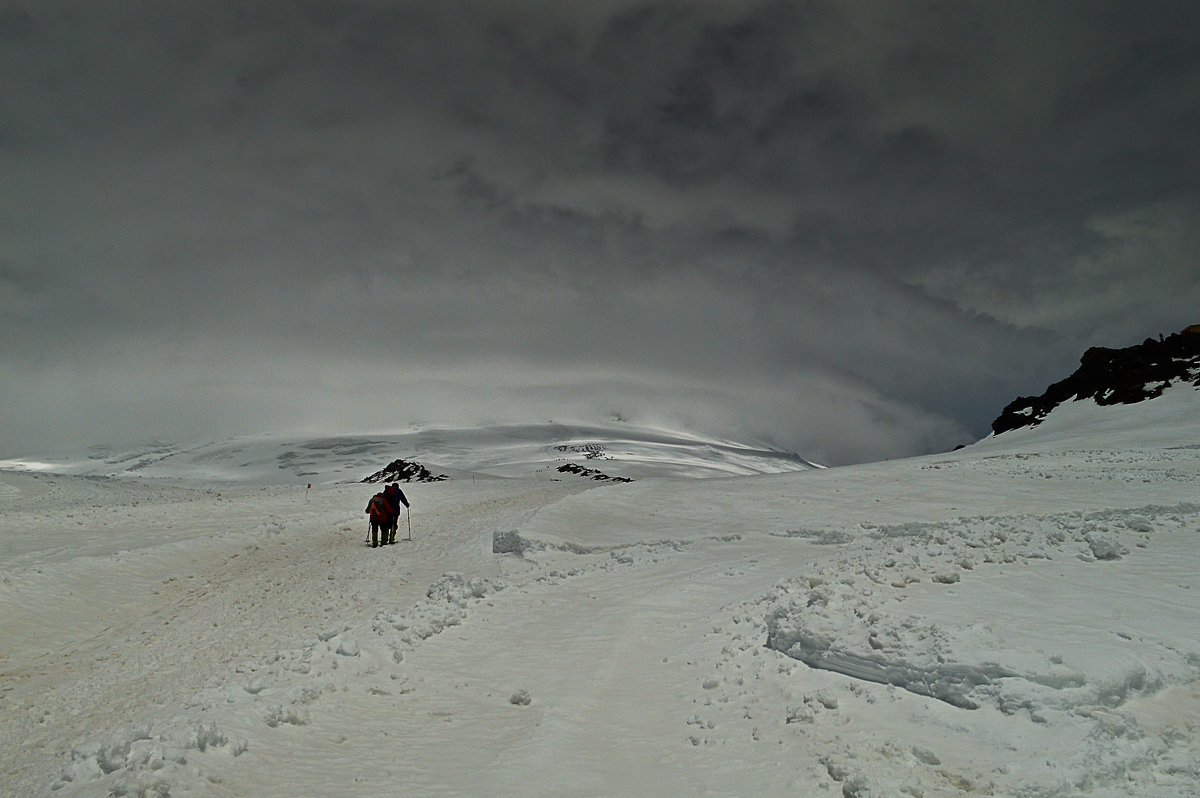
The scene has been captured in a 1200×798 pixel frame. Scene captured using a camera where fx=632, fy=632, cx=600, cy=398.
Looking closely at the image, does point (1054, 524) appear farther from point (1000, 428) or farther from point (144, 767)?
point (1000, 428)

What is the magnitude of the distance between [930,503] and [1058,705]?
18.4 metres

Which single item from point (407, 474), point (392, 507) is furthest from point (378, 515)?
point (407, 474)

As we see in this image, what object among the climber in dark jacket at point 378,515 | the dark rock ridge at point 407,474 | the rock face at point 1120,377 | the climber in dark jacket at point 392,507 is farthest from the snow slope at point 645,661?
the dark rock ridge at point 407,474

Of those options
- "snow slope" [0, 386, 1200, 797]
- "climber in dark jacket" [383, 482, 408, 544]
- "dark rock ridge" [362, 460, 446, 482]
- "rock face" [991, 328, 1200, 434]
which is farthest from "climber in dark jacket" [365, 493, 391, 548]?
"dark rock ridge" [362, 460, 446, 482]

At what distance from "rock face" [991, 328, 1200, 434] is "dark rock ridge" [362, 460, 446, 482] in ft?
221

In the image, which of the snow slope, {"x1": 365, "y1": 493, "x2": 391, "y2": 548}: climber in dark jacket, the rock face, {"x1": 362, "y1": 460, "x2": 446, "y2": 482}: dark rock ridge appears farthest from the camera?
{"x1": 362, "y1": 460, "x2": 446, "y2": 482}: dark rock ridge

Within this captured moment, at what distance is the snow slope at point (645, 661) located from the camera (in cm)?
686

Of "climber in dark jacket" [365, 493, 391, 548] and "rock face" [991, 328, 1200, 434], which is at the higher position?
"rock face" [991, 328, 1200, 434]

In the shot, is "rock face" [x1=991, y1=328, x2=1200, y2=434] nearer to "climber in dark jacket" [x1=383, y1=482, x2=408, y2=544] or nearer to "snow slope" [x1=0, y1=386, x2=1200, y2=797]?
"snow slope" [x1=0, y1=386, x2=1200, y2=797]

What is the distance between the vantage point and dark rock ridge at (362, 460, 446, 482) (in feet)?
284

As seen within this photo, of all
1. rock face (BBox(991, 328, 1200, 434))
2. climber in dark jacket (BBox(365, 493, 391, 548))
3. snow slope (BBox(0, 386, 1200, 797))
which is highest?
rock face (BBox(991, 328, 1200, 434))

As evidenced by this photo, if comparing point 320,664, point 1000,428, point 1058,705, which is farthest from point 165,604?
point 1000,428

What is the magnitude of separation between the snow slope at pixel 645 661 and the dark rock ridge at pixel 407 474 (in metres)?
63.9

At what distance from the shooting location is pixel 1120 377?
177ft
